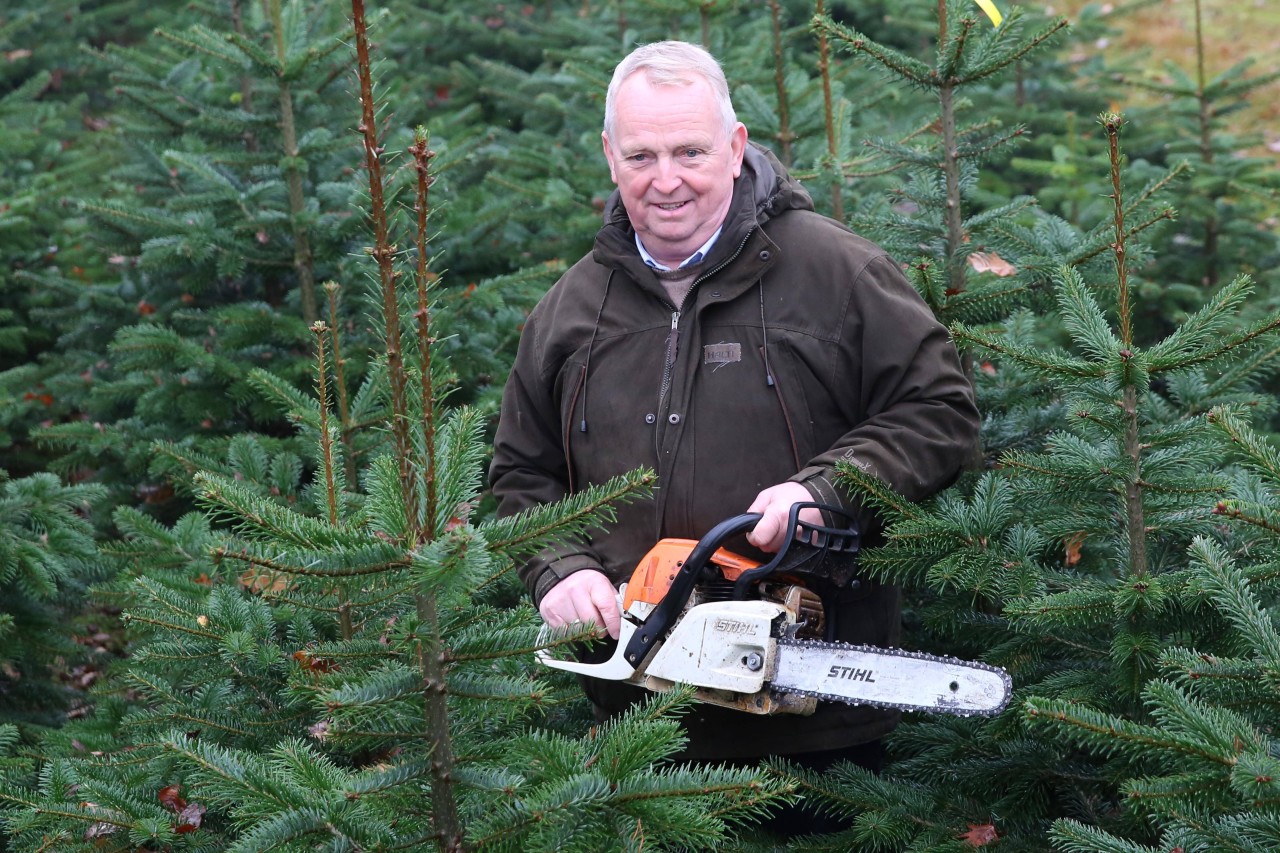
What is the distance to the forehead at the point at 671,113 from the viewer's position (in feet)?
11.1

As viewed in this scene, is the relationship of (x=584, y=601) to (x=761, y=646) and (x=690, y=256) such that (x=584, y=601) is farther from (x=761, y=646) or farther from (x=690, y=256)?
(x=690, y=256)

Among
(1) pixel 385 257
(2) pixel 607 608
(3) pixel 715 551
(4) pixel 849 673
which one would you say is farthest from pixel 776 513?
(1) pixel 385 257

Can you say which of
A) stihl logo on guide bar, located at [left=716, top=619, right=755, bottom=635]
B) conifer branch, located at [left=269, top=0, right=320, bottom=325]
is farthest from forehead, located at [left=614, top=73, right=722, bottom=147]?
conifer branch, located at [left=269, top=0, right=320, bottom=325]

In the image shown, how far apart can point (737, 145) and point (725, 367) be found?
0.66m

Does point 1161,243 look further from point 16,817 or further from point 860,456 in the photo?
point 16,817

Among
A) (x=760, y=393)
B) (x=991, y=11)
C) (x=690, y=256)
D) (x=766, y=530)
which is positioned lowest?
(x=766, y=530)

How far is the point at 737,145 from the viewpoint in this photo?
3.55 metres

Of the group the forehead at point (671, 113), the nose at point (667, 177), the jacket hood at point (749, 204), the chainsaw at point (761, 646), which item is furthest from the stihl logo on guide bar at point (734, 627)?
the forehead at point (671, 113)

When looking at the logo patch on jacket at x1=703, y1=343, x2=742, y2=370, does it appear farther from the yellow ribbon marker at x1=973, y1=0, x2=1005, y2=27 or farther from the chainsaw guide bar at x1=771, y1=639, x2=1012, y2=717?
the yellow ribbon marker at x1=973, y1=0, x2=1005, y2=27

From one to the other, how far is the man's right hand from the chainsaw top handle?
0.18 m

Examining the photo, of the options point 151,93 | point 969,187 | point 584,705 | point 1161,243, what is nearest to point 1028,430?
point 969,187

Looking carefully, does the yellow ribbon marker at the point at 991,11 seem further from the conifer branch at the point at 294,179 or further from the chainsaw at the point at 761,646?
the conifer branch at the point at 294,179

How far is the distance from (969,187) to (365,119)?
2931 millimetres

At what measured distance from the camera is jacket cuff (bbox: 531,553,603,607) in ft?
10.9
